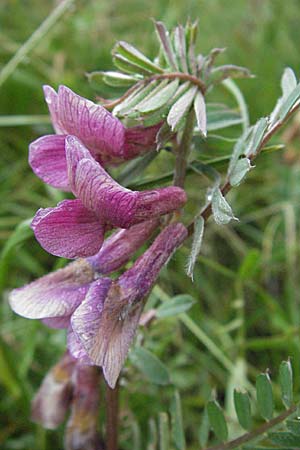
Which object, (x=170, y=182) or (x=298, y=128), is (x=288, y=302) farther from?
(x=170, y=182)

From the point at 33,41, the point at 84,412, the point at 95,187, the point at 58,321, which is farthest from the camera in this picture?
the point at 33,41

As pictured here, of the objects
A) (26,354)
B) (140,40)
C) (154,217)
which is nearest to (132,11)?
(140,40)

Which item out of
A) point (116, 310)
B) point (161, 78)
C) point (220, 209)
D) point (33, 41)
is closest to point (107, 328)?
point (116, 310)

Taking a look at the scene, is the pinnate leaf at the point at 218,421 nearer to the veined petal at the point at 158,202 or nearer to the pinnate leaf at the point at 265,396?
the pinnate leaf at the point at 265,396

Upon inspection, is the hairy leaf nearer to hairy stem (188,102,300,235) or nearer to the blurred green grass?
hairy stem (188,102,300,235)

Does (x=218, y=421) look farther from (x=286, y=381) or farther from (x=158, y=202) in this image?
(x=158, y=202)
